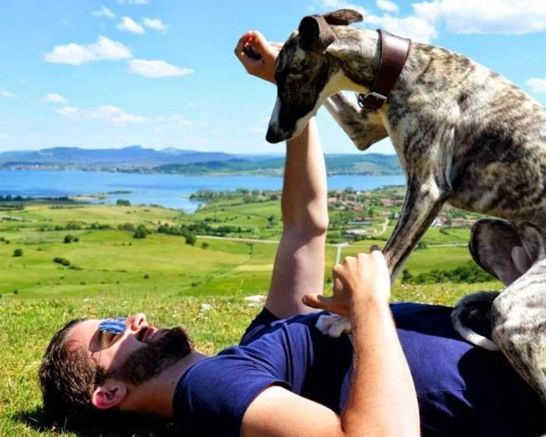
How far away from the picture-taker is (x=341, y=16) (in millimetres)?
4570

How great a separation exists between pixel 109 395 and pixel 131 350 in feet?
0.95

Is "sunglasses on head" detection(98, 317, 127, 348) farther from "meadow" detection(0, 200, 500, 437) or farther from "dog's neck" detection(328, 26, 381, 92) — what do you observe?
"dog's neck" detection(328, 26, 381, 92)

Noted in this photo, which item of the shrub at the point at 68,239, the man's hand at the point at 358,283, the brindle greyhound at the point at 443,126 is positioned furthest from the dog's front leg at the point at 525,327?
the shrub at the point at 68,239

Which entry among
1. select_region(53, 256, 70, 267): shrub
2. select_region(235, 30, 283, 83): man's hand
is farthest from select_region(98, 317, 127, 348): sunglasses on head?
select_region(53, 256, 70, 267): shrub

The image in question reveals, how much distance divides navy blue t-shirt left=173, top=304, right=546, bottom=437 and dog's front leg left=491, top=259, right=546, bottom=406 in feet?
0.29

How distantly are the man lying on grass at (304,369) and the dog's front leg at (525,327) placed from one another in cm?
9

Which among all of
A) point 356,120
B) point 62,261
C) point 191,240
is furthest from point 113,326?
point 191,240

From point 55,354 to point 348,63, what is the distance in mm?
2584

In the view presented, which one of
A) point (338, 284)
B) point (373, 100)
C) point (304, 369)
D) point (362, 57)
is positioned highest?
point (362, 57)

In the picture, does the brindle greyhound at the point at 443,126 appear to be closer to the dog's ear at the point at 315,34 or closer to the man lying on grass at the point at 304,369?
the dog's ear at the point at 315,34

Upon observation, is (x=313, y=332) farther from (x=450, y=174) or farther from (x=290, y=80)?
(x=290, y=80)

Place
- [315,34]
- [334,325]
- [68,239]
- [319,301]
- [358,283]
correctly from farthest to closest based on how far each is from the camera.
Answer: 1. [68,239]
2. [315,34]
3. [334,325]
4. [319,301]
5. [358,283]

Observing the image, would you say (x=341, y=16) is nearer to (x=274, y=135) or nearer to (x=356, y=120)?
(x=356, y=120)

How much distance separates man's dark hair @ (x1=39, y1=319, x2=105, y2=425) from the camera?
4082 millimetres
